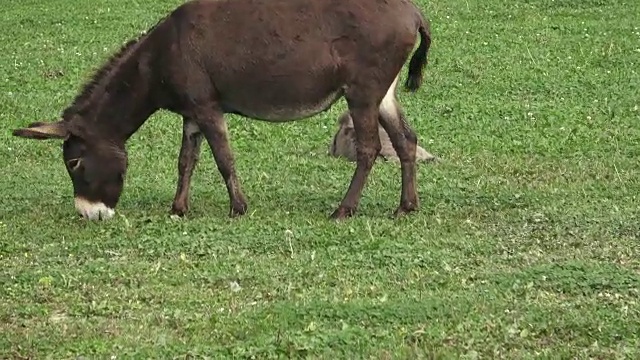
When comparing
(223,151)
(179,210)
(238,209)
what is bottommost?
(179,210)

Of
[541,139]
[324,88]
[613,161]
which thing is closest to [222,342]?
[324,88]

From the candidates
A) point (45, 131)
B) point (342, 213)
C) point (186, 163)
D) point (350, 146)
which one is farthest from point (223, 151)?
point (350, 146)

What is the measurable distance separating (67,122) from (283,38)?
1888mm

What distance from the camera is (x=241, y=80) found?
30.9ft

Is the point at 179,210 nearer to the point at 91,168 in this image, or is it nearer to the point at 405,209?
the point at 91,168

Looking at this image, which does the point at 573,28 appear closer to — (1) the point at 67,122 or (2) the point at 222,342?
(1) the point at 67,122

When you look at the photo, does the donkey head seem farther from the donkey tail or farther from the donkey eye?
the donkey tail

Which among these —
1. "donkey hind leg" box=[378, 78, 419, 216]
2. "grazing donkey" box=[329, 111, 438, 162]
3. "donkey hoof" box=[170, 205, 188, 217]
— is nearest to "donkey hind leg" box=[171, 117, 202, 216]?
"donkey hoof" box=[170, 205, 188, 217]

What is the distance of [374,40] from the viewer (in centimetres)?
917

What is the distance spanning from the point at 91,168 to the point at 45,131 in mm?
474

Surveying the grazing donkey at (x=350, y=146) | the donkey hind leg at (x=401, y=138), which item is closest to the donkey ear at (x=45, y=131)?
the donkey hind leg at (x=401, y=138)

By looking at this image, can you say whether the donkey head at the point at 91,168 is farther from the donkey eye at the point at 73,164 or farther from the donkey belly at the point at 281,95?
the donkey belly at the point at 281,95

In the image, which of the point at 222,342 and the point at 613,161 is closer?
the point at 222,342

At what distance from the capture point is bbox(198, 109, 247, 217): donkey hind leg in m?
9.48
